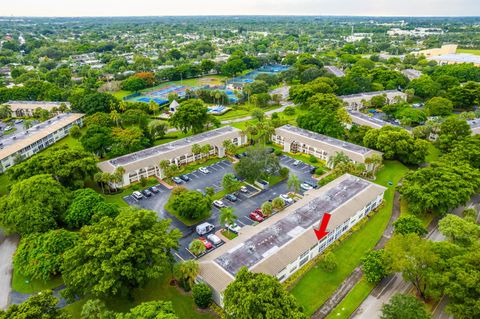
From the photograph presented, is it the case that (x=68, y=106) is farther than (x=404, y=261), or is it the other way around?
(x=68, y=106)

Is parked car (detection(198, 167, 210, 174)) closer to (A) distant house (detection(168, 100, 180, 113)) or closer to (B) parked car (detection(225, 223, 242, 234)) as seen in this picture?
(B) parked car (detection(225, 223, 242, 234))

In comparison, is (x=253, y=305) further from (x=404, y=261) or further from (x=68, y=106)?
(x=68, y=106)

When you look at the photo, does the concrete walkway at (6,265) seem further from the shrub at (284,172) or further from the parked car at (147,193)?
the shrub at (284,172)

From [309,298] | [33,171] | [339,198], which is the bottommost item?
[309,298]

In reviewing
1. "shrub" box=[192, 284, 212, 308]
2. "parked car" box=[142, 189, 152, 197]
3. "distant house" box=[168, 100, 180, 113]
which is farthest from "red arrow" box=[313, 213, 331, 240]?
"distant house" box=[168, 100, 180, 113]

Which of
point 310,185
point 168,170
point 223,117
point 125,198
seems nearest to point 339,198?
point 310,185

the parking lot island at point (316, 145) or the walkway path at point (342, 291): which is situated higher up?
the parking lot island at point (316, 145)

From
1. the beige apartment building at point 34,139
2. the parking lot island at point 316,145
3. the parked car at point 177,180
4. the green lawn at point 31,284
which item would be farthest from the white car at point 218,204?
the beige apartment building at point 34,139
